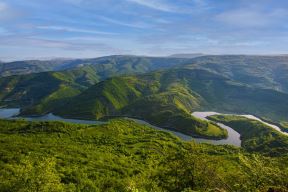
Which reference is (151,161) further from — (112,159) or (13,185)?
(13,185)

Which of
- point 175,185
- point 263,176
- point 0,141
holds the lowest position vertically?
point 0,141

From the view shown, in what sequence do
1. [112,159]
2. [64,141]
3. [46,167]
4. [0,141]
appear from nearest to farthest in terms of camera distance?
[46,167], [112,159], [0,141], [64,141]

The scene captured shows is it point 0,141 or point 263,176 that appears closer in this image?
point 263,176

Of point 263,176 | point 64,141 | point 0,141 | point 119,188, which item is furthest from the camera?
point 64,141

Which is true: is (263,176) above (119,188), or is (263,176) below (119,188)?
above

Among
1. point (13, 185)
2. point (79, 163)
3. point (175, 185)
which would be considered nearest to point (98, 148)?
point (79, 163)

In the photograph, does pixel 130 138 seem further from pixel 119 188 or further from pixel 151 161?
pixel 119 188
